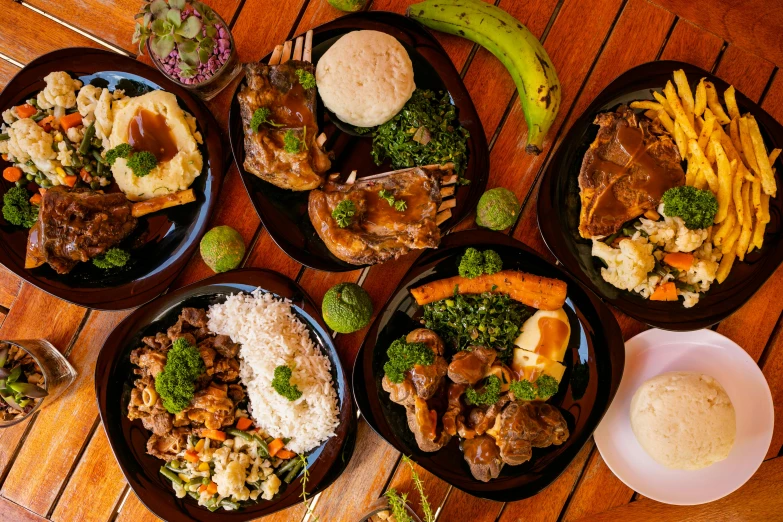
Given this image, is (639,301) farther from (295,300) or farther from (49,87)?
(49,87)

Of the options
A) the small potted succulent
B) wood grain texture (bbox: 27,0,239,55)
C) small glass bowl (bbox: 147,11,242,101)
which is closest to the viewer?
the small potted succulent

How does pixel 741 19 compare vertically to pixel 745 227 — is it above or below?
above

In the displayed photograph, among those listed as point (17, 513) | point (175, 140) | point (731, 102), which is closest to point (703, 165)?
point (731, 102)

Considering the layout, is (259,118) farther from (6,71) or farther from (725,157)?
(725,157)

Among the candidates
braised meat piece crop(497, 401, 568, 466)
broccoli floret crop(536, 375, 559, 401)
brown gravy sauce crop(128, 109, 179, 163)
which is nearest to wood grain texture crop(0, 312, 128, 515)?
brown gravy sauce crop(128, 109, 179, 163)

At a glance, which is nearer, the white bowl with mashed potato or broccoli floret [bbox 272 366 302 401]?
broccoli floret [bbox 272 366 302 401]

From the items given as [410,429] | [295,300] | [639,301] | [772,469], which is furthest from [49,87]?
[772,469]

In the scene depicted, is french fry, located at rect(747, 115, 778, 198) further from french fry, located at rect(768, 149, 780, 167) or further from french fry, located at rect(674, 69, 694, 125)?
french fry, located at rect(674, 69, 694, 125)
